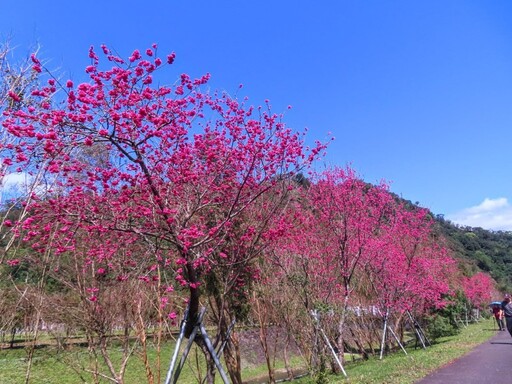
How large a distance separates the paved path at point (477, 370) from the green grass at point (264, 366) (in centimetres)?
29

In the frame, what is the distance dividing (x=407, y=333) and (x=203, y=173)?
29542 mm

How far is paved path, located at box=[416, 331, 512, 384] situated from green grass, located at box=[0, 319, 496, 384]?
29 centimetres

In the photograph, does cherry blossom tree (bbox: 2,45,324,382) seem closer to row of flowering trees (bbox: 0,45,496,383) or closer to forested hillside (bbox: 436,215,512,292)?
row of flowering trees (bbox: 0,45,496,383)

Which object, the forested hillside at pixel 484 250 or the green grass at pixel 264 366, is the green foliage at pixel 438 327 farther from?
the forested hillside at pixel 484 250

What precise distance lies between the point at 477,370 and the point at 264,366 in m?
14.1

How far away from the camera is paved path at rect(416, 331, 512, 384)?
7.63 m

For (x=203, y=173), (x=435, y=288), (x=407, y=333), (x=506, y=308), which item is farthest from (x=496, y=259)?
(x=203, y=173)

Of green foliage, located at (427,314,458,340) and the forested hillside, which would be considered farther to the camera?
the forested hillside

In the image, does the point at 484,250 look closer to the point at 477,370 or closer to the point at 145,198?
the point at 477,370

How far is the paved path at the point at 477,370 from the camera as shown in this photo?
7630 mm

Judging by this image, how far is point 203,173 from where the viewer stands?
18.7 ft

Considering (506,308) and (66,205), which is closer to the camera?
(66,205)

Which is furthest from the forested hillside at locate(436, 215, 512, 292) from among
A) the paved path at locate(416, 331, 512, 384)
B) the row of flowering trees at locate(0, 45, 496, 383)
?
the row of flowering trees at locate(0, 45, 496, 383)

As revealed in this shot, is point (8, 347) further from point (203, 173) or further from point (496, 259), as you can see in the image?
point (496, 259)
